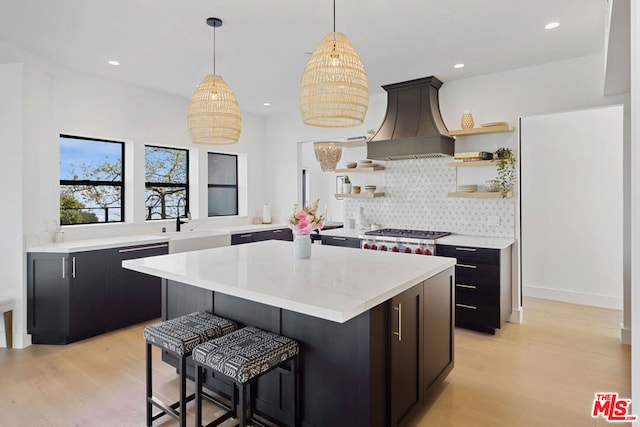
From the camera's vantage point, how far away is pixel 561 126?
193 inches

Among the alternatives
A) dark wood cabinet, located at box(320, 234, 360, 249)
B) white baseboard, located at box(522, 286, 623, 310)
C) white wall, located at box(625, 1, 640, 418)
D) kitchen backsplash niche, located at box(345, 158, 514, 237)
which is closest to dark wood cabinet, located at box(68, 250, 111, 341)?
dark wood cabinet, located at box(320, 234, 360, 249)

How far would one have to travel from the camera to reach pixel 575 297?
15.8 feet

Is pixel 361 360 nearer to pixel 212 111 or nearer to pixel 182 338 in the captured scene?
pixel 182 338

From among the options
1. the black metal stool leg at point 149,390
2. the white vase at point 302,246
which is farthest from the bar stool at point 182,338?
the white vase at point 302,246

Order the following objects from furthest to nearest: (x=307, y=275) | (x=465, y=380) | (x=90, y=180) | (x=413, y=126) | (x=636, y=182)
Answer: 1. (x=90, y=180)
2. (x=413, y=126)
3. (x=465, y=380)
4. (x=307, y=275)
5. (x=636, y=182)

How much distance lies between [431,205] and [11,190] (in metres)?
4.55

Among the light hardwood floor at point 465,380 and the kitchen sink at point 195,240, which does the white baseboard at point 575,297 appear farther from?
the kitchen sink at point 195,240

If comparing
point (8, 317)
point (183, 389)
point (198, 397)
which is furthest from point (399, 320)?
point (8, 317)

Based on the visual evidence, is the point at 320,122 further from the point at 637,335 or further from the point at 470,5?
the point at 637,335

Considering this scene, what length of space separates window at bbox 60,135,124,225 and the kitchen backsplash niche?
326 centimetres

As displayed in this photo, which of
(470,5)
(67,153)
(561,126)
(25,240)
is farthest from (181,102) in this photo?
(561,126)

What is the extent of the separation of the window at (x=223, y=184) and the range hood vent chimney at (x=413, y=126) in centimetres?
271

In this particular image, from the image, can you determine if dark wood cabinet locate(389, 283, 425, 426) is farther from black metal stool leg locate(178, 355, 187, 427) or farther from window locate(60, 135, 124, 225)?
window locate(60, 135, 124, 225)

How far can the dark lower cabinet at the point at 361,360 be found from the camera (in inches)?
72.9
